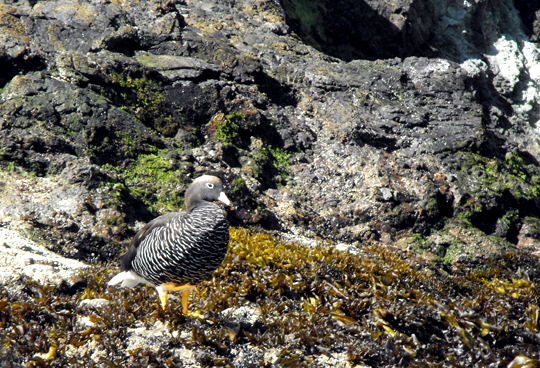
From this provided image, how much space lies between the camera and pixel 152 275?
4645 mm

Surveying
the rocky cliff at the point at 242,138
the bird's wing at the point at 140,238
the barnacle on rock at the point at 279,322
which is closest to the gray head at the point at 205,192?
the bird's wing at the point at 140,238

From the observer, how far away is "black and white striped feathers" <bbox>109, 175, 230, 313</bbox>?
4.38 meters

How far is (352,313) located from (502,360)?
174 centimetres

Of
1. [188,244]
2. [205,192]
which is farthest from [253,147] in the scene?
[188,244]

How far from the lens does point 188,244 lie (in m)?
4.36

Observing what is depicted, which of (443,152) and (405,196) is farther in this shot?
(443,152)

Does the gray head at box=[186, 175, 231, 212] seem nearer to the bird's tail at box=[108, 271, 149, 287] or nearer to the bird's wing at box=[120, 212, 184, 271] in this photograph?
the bird's wing at box=[120, 212, 184, 271]

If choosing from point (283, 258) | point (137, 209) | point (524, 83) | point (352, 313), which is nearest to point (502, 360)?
point (352, 313)

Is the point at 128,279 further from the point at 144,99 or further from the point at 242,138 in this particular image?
the point at 242,138

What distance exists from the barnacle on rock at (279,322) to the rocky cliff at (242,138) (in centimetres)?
152

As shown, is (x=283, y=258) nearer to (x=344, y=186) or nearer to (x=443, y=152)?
(x=344, y=186)

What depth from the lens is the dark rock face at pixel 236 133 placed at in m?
→ 7.06

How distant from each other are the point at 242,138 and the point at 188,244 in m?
5.10

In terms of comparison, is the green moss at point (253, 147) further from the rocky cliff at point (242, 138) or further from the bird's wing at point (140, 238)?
the bird's wing at point (140, 238)
